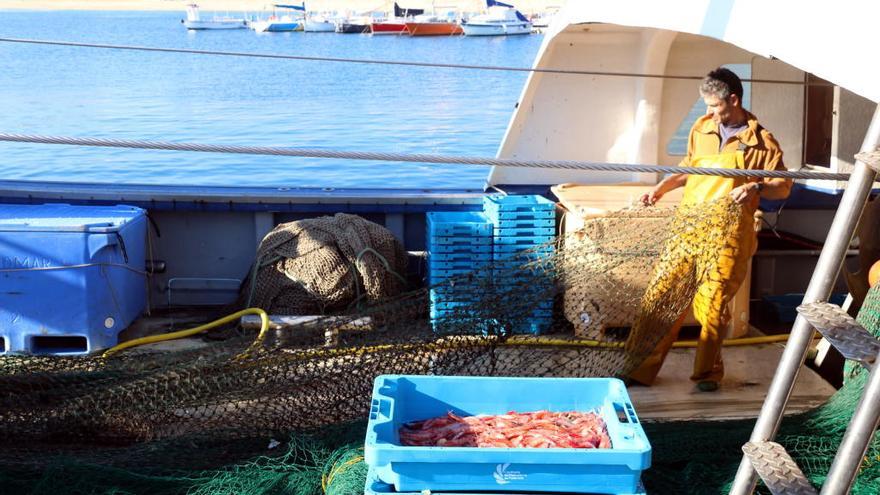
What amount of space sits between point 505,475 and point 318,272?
4.07 meters

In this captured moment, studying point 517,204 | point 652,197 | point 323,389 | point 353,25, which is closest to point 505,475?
point 323,389

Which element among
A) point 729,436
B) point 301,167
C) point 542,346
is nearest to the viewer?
point 729,436

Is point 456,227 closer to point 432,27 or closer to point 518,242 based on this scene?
point 518,242

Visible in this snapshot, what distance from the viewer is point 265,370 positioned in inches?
188

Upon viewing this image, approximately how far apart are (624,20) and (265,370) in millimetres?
2731

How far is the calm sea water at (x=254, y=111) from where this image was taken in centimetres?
1980

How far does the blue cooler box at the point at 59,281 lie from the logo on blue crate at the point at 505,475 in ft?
13.5

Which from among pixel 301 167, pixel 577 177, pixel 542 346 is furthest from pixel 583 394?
pixel 301 167

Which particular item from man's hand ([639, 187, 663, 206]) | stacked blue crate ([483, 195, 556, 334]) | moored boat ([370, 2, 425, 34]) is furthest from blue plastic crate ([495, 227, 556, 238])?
moored boat ([370, 2, 425, 34])

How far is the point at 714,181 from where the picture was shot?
545 centimetres

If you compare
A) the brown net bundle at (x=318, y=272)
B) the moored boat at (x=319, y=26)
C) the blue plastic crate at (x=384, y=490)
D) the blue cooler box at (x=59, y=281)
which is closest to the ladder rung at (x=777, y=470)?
the blue plastic crate at (x=384, y=490)

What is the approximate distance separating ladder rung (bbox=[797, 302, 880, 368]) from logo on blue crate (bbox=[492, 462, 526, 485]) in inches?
40.1

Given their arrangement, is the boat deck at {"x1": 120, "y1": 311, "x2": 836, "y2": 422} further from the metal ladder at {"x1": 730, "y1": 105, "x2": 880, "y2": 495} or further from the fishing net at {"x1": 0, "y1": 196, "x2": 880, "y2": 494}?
the metal ladder at {"x1": 730, "y1": 105, "x2": 880, "y2": 495}

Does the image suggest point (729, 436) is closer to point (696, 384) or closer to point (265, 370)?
point (696, 384)
